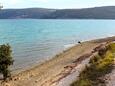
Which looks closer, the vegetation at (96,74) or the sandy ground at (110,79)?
the sandy ground at (110,79)

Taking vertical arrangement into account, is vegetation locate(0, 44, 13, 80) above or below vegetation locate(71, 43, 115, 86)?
below

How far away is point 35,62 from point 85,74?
88.1 ft

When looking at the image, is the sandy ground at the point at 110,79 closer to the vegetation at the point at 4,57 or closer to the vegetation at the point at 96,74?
the vegetation at the point at 96,74

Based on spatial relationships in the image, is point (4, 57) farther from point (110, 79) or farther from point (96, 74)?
point (110, 79)

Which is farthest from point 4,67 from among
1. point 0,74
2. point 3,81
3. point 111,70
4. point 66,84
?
point 111,70

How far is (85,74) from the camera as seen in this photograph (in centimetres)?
2203

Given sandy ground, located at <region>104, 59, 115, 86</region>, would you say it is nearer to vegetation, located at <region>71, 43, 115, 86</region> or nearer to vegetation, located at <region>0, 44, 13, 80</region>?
vegetation, located at <region>71, 43, 115, 86</region>

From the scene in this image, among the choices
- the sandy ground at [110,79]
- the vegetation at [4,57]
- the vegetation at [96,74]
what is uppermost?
the sandy ground at [110,79]

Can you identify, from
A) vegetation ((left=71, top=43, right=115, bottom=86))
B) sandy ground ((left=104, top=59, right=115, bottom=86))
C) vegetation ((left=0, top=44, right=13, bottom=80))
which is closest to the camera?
sandy ground ((left=104, top=59, right=115, bottom=86))

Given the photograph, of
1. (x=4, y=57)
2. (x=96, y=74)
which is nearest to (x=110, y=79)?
(x=96, y=74)

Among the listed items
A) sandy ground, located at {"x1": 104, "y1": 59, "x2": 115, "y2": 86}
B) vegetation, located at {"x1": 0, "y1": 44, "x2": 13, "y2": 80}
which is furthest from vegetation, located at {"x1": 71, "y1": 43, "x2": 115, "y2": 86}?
vegetation, located at {"x1": 0, "y1": 44, "x2": 13, "y2": 80}

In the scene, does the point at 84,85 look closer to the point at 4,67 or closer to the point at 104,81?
the point at 104,81

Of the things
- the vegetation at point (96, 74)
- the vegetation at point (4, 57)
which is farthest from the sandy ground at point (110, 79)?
the vegetation at point (4, 57)

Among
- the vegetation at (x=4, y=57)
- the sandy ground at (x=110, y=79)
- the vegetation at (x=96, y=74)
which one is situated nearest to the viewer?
the sandy ground at (x=110, y=79)
